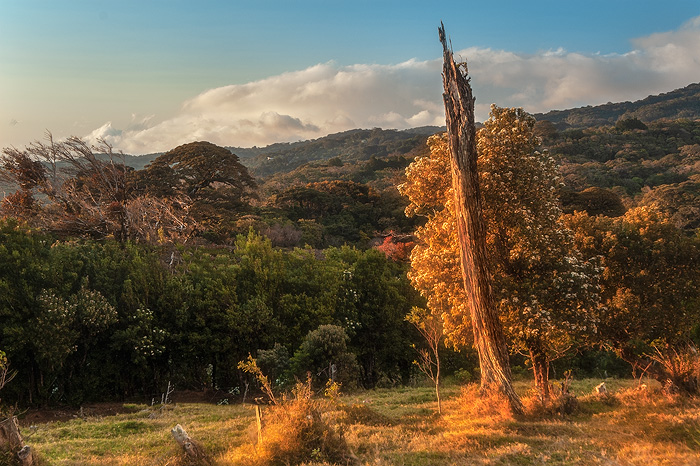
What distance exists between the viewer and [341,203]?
166 feet

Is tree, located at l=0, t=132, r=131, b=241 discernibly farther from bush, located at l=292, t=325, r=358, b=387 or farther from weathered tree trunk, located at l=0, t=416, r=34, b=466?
weathered tree trunk, located at l=0, t=416, r=34, b=466

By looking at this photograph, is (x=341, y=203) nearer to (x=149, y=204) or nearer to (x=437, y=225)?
(x=149, y=204)

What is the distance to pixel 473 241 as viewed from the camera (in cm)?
1080

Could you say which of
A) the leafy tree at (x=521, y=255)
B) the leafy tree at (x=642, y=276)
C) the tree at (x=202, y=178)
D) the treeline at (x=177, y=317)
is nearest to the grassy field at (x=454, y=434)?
the leafy tree at (x=521, y=255)

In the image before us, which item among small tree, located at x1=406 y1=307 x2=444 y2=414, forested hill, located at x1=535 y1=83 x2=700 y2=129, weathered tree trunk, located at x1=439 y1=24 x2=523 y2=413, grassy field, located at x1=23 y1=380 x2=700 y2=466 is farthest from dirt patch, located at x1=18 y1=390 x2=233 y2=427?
forested hill, located at x1=535 y1=83 x2=700 y2=129

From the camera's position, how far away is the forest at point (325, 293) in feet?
38.6

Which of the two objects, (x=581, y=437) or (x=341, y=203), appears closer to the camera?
(x=581, y=437)

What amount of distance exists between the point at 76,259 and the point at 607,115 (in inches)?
6976

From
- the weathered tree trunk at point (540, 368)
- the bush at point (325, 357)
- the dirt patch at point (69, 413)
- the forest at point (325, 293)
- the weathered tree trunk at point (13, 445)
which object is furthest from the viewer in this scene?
the bush at point (325, 357)

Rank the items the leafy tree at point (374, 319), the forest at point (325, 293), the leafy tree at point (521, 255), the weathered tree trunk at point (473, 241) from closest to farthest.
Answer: the weathered tree trunk at point (473, 241) < the leafy tree at point (521, 255) < the forest at point (325, 293) < the leafy tree at point (374, 319)

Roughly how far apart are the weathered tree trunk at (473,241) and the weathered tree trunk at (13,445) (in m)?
9.55

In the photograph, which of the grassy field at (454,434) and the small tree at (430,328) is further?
the small tree at (430,328)

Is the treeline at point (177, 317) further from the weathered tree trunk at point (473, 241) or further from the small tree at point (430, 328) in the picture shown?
the weathered tree trunk at point (473, 241)

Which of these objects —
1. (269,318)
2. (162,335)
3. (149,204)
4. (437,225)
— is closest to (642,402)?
(437,225)
